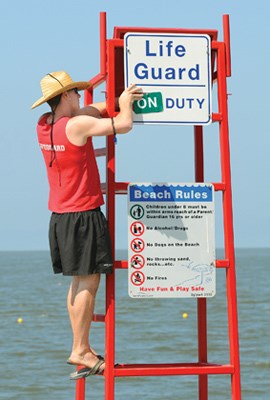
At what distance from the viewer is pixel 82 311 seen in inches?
279

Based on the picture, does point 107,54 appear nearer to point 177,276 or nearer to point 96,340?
point 177,276

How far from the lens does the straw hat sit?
7062 millimetres

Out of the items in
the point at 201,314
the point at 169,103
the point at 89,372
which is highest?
the point at 169,103

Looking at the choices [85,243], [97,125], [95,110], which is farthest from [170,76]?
[85,243]

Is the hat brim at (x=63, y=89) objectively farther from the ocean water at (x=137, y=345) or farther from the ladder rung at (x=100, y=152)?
the ocean water at (x=137, y=345)

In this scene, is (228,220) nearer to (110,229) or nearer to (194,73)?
(110,229)

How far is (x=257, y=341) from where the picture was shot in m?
29.8

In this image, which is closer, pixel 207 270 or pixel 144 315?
pixel 207 270

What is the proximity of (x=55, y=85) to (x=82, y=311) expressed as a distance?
1.36m

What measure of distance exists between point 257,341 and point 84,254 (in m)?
23.3

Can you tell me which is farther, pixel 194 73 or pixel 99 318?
pixel 99 318

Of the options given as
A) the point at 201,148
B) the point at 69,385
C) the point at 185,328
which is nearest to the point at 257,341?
the point at 185,328

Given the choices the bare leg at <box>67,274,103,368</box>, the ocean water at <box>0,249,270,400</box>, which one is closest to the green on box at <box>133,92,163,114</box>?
the bare leg at <box>67,274,103,368</box>

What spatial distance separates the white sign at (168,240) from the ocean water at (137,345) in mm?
13476
